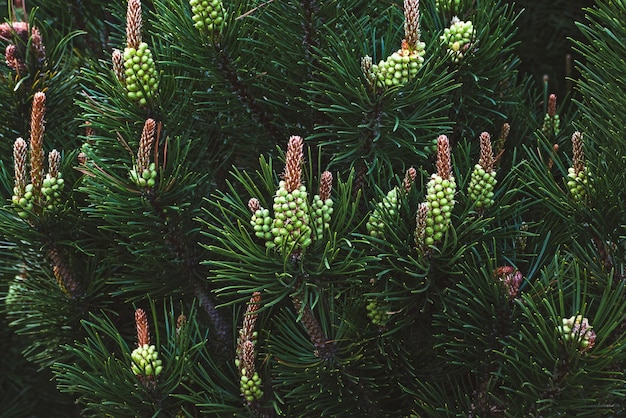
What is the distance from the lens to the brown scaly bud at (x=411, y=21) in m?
0.56

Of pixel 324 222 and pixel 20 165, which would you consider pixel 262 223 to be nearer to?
pixel 324 222

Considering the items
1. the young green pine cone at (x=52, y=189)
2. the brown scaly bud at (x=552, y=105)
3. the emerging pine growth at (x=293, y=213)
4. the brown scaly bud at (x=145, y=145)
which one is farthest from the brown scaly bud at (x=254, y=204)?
the brown scaly bud at (x=552, y=105)

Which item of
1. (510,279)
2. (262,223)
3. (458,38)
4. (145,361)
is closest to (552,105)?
(458,38)

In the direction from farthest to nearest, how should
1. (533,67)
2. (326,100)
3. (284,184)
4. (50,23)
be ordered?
(533,67) < (50,23) < (326,100) < (284,184)

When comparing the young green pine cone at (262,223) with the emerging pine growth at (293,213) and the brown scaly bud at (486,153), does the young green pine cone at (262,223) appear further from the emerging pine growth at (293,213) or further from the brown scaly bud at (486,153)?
the brown scaly bud at (486,153)

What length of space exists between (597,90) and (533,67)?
0.44m

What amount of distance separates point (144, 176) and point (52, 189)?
0.37 ft

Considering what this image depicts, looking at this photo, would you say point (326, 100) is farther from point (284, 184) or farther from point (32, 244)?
point (32, 244)

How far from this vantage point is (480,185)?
0.60 m

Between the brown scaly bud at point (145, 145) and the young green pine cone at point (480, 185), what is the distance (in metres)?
0.26

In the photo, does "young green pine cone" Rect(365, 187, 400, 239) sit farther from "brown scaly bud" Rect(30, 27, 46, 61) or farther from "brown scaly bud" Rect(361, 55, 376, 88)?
"brown scaly bud" Rect(30, 27, 46, 61)

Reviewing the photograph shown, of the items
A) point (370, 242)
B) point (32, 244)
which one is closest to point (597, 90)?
point (370, 242)

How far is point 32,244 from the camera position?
69cm

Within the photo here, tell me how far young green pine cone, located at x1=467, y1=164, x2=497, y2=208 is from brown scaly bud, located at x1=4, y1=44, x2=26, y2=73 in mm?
448
